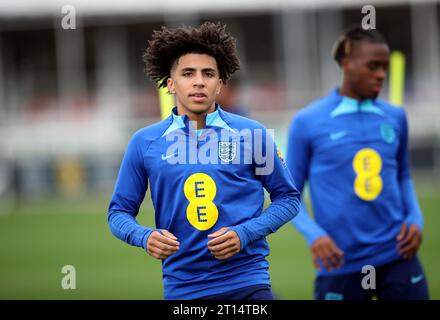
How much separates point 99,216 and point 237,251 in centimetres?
1300

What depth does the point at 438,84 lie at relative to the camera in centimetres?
2231

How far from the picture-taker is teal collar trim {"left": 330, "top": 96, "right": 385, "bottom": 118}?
17.6 ft

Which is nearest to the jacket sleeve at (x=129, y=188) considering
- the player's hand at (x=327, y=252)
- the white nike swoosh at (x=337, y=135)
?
the player's hand at (x=327, y=252)

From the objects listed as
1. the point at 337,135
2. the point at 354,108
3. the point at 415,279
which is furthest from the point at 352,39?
the point at 415,279

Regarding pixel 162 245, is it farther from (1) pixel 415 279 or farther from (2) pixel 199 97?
(1) pixel 415 279

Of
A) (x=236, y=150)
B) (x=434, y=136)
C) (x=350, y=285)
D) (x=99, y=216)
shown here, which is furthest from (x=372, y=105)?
(x=434, y=136)

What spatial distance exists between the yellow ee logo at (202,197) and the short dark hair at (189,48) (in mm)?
567

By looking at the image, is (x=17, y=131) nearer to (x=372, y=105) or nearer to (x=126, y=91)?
(x=126, y=91)

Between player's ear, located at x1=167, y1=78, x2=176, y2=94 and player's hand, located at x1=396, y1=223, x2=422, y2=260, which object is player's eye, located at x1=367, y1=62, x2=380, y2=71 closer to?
player's hand, located at x1=396, y1=223, x2=422, y2=260

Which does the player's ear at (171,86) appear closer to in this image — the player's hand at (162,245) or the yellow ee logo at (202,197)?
the yellow ee logo at (202,197)

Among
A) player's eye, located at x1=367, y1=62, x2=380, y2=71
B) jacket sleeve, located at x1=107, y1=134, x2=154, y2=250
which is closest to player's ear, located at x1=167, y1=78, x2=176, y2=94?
jacket sleeve, located at x1=107, y1=134, x2=154, y2=250

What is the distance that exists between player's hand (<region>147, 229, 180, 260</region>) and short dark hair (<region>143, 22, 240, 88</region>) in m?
0.89

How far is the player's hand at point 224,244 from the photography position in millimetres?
3697

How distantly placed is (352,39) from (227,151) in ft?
6.38
